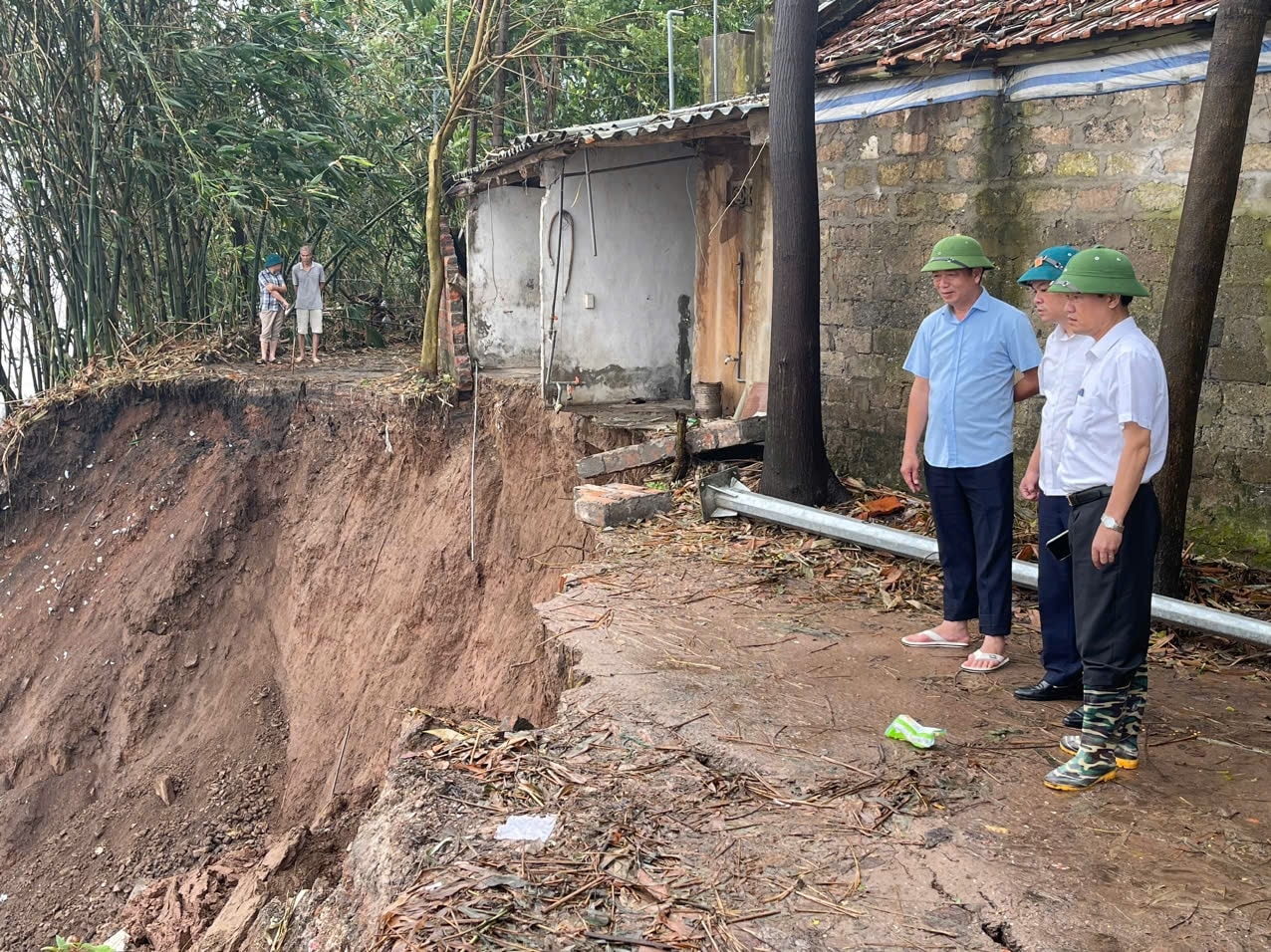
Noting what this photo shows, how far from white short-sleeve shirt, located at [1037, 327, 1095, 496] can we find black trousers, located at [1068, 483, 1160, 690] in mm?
392

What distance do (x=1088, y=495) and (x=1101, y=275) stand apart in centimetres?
76

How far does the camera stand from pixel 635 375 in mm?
11195

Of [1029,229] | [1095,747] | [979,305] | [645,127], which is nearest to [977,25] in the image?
[1029,229]

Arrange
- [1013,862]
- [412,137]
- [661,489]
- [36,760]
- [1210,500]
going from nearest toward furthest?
[1013,862] → [1210,500] → [661,489] → [36,760] → [412,137]

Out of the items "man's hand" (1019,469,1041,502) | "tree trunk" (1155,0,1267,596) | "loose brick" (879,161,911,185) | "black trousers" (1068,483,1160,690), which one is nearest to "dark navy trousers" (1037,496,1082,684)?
"man's hand" (1019,469,1041,502)

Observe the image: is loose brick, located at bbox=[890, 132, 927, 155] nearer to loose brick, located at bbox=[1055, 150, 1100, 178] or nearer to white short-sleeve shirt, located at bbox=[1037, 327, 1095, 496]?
loose brick, located at bbox=[1055, 150, 1100, 178]

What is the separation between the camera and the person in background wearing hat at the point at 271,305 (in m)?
14.2

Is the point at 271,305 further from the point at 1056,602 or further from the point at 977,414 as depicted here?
the point at 1056,602

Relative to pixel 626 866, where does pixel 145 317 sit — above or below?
above

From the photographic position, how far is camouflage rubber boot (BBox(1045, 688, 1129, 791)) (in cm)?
369

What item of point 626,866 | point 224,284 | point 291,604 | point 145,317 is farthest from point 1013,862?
point 224,284

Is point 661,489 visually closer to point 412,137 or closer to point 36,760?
point 36,760

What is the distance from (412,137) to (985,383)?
47.5 ft

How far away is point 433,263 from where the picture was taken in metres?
12.5
